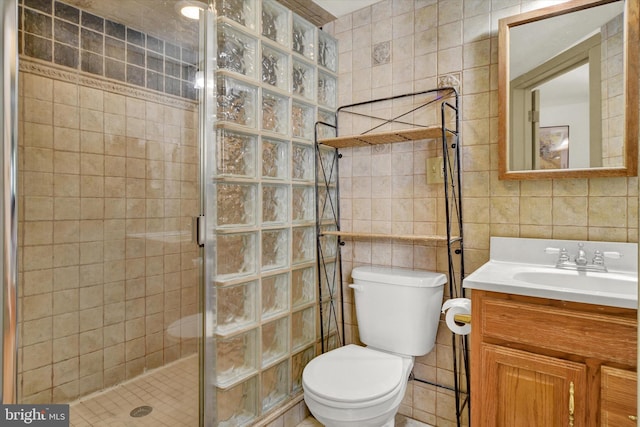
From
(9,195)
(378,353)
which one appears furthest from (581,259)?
(9,195)

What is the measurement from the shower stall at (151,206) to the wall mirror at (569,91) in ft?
3.29

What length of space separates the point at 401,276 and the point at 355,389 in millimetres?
551

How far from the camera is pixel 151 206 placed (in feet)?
Result: 4.74

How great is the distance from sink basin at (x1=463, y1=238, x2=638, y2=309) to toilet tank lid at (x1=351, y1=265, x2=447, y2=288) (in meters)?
0.25

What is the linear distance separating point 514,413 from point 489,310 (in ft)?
1.08

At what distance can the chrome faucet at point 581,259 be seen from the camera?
1.35 m

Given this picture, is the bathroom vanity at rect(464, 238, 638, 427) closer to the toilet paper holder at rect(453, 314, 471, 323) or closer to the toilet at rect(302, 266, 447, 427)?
the toilet paper holder at rect(453, 314, 471, 323)

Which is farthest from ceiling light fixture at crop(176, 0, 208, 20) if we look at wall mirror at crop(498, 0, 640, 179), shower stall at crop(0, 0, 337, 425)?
wall mirror at crop(498, 0, 640, 179)

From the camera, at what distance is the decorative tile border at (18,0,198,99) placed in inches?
47.1

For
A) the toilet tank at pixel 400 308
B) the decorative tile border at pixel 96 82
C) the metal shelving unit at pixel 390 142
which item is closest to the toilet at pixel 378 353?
the toilet tank at pixel 400 308

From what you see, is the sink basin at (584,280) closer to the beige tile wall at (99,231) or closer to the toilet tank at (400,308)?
the toilet tank at (400,308)

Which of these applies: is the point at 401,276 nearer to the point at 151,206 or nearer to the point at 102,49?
the point at 151,206

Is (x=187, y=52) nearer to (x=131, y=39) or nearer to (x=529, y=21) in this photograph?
(x=131, y=39)

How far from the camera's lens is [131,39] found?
1.42 m
